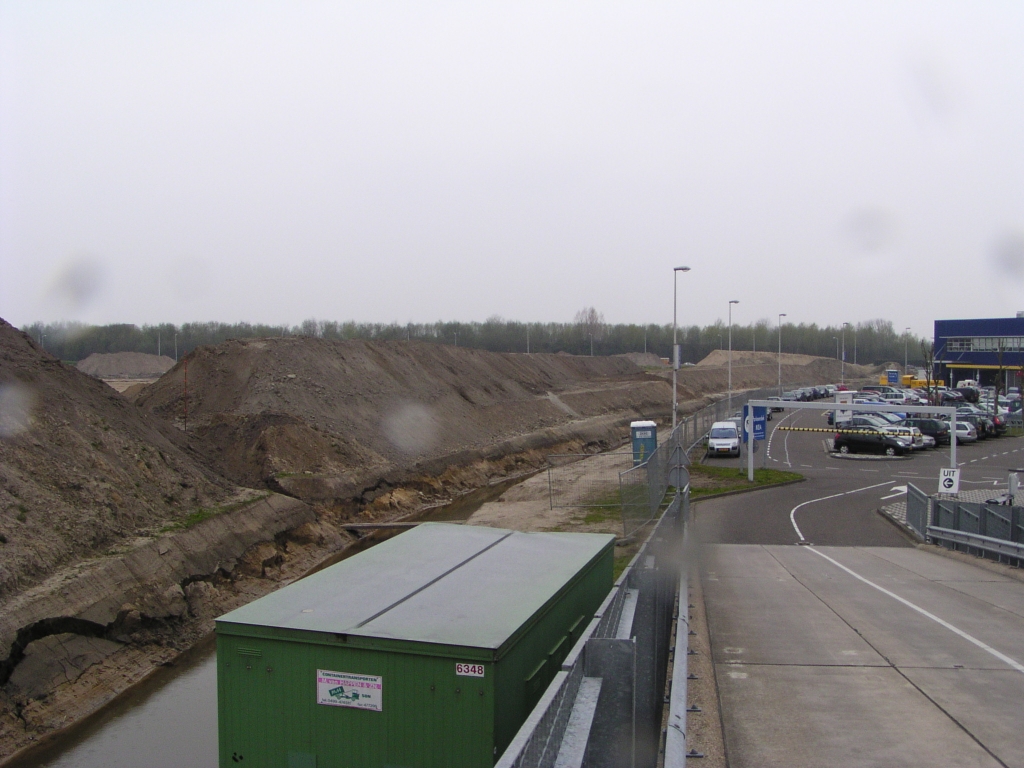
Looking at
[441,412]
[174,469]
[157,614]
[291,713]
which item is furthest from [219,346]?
[291,713]

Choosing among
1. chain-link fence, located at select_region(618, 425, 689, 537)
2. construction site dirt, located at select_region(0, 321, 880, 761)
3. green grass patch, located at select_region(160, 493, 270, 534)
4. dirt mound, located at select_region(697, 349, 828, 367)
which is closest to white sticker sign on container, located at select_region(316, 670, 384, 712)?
construction site dirt, located at select_region(0, 321, 880, 761)

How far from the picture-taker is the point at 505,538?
380 inches

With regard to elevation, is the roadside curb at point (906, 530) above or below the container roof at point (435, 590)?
below

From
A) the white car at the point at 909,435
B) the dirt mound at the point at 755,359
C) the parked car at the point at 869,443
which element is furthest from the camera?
the dirt mound at the point at 755,359

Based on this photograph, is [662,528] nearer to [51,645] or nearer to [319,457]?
[51,645]

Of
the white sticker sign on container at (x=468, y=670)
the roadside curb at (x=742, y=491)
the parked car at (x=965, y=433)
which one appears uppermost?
the white sticker sign on container at (x=468, y=670)

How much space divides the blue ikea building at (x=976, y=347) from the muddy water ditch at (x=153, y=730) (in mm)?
93719

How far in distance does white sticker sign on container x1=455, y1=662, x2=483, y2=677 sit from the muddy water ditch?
8.24 metres

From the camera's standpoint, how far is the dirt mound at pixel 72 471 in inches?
671

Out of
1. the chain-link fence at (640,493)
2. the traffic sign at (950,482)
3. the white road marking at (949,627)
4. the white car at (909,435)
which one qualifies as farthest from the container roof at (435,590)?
the white car at (909,435)

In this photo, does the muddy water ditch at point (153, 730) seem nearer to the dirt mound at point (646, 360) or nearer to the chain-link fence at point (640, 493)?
the chain-link fence at point (640, 493)

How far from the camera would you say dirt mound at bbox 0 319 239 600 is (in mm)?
17047

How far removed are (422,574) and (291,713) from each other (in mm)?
1971

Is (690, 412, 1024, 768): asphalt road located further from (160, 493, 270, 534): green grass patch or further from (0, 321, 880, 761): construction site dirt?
(160, 493, 270, 534): green grass patch
